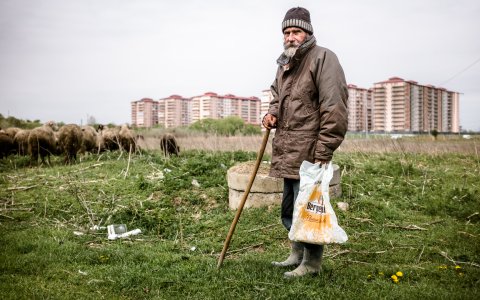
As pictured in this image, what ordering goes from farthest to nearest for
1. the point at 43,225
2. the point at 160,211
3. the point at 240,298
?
the point at 160,211 < the point at 43,225 < the point at 240,298

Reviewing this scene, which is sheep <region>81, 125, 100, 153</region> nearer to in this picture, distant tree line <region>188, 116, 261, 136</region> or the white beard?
distant tree line <region>188, 116, 261, 136</region>

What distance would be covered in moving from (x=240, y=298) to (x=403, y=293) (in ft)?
4.65

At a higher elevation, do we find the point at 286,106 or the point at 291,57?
the point at 291,57

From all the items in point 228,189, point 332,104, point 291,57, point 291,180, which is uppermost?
point 291,57

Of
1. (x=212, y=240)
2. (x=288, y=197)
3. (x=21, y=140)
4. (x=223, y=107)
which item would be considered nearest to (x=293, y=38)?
(x=288, y=197)

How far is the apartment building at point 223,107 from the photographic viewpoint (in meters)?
108

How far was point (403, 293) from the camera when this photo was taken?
325 centimetres

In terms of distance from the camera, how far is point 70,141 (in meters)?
13.5

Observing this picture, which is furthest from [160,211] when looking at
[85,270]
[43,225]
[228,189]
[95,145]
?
[95,145]

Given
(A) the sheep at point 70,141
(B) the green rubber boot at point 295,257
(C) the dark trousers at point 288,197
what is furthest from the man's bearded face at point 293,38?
(A) the sheep at point 70,141

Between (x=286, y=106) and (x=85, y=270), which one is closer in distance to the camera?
(x=286, y=106)

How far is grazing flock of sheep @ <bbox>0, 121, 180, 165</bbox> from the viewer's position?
43.8 ft

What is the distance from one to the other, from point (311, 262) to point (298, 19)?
229cm

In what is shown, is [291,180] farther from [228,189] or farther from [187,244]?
[228,189]
